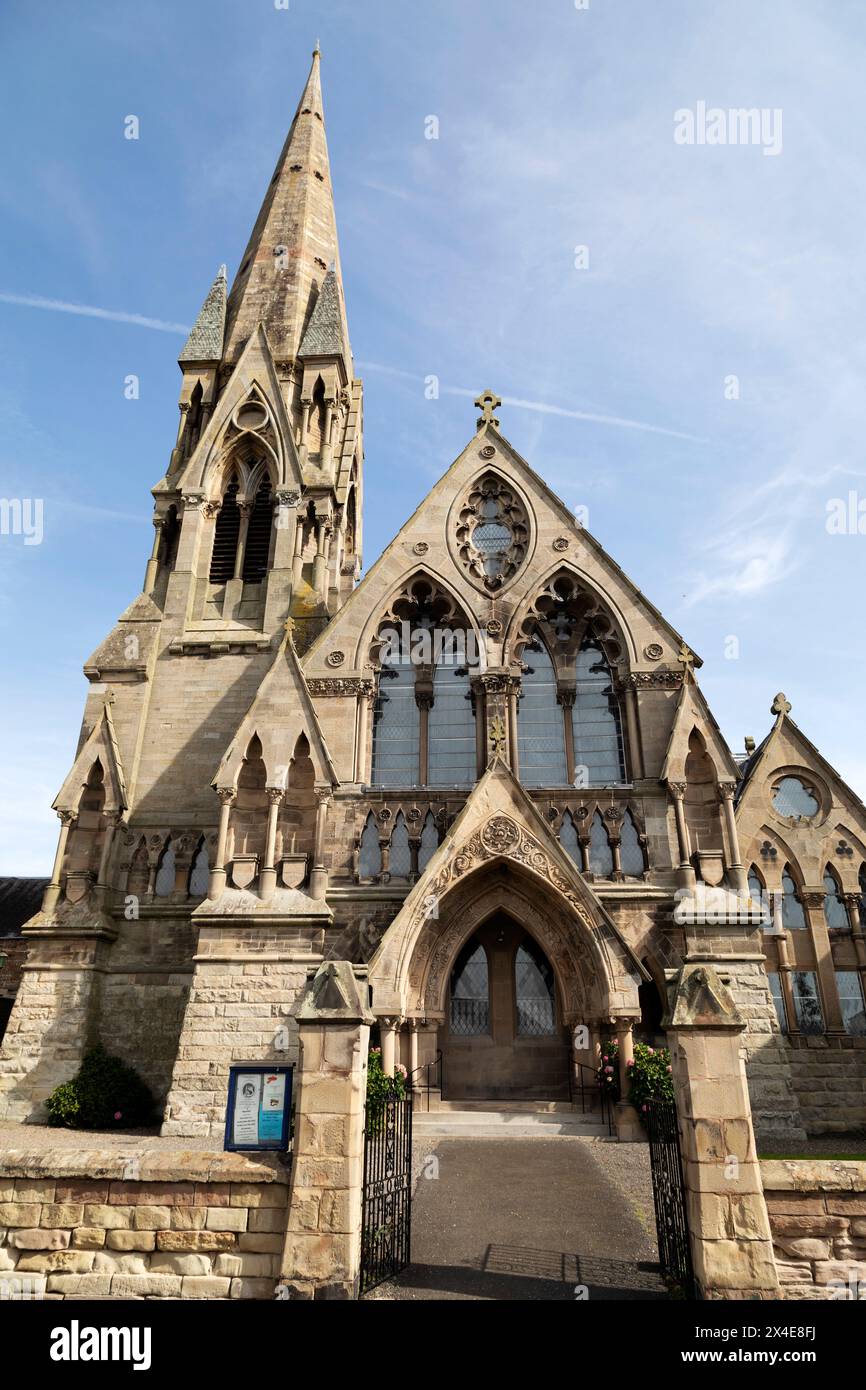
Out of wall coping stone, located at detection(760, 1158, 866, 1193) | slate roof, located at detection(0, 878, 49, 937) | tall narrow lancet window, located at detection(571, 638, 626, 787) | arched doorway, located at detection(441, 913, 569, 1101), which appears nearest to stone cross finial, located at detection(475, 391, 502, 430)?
tall narrow lancet window, located at detection(571, 638, 626, 787)

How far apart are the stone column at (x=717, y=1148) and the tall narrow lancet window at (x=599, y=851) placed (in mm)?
9118

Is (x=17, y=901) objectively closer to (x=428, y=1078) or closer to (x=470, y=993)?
(x=470, y=993)

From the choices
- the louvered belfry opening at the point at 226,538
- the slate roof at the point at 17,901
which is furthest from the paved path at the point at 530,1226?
the slate roof at the point at 17,901

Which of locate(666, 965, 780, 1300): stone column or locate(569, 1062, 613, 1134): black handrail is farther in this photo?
locate(569, 1062, 613, 1134): black handrail

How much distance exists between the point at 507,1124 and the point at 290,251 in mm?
28156

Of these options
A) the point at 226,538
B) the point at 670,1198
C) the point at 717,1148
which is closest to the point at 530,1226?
the point at 670,1198

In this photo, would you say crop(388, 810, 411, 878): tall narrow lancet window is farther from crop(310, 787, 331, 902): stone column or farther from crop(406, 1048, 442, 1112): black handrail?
crop(406, 1048, 442, 1112): black handrail

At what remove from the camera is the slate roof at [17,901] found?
3244 centimetres

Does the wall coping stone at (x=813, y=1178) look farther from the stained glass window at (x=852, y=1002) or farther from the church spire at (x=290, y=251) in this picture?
the church spire at (x=290, y=251)

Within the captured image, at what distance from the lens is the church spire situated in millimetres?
26984

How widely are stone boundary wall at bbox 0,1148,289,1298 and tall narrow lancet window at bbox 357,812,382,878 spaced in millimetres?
9750

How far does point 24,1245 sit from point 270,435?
20455 millimetres
